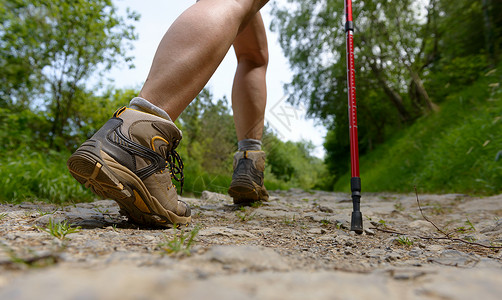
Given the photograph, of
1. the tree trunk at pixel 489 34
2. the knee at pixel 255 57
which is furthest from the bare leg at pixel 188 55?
the tree trunk at pixel 489 34

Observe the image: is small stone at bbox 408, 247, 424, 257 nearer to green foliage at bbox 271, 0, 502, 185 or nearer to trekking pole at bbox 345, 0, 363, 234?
trekking pole at bbox 345, 0, 363, 234

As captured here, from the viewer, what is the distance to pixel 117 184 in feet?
4.02

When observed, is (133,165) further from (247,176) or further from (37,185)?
(37,185)

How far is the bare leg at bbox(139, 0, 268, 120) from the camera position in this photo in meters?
1.35

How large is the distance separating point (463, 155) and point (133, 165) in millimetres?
5239

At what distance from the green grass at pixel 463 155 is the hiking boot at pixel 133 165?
324cm

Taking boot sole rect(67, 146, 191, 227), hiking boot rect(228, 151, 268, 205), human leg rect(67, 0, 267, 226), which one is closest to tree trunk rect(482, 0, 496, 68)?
hiking boot rect(228, 151, 268, 205)

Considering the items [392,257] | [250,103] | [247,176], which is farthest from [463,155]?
[392,257]

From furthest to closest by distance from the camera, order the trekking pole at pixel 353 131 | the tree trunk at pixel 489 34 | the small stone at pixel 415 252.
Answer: the tree trunk at pixel 489 34 < the trekking pole at pixel 353 131 < the small stone at pixel 415 252

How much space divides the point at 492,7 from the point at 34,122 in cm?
1012

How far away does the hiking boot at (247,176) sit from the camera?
2250 mm

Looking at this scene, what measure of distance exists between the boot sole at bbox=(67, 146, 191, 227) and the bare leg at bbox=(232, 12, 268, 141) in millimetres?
1133

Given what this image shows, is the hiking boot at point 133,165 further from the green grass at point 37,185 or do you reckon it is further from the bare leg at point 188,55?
the green grass at point 37,185

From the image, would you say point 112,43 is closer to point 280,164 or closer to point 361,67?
point 361,67
